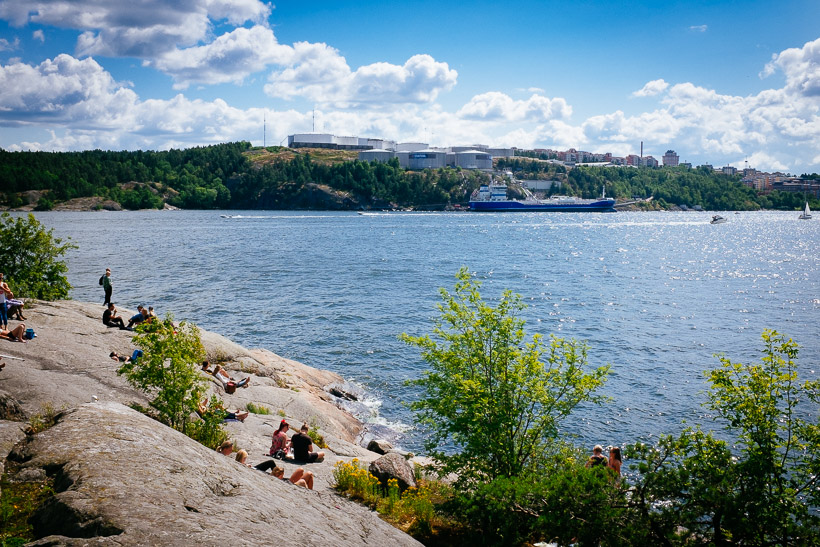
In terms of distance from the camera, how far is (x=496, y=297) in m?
49.6

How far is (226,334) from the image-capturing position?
121 ft

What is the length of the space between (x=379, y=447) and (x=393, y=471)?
5.71 metres

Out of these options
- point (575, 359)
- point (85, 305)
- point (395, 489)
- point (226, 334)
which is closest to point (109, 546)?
point (395, 489)

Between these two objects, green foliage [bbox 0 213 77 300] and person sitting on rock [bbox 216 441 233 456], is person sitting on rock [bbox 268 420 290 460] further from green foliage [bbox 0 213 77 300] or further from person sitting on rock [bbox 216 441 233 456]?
green foliage [bbox 0 213 77 300]

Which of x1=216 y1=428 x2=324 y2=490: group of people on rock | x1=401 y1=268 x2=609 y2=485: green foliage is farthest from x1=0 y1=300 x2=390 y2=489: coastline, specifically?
x1=401 y1=268 x2=609 y2=485: green foliage

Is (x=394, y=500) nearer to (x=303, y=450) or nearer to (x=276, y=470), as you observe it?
(x=276, y=470)

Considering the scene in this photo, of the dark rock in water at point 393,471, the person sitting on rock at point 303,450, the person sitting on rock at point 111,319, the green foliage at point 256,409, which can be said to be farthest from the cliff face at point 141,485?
the person sitting on rock at point 111,319

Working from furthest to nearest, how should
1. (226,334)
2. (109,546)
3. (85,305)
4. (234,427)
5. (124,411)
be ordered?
(226,334), (85,305), (234,427), (124,411), (109,546)

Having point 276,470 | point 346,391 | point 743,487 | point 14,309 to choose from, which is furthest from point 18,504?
point 346,391

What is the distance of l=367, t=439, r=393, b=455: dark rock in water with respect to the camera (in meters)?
20.1

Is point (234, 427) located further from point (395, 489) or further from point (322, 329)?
point (322, 329)

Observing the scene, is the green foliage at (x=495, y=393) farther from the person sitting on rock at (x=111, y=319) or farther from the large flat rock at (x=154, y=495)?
the person sitting on rock at (x=111, y=319)

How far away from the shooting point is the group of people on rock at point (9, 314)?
18.5m

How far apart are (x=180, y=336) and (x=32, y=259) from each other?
62.7 ft
